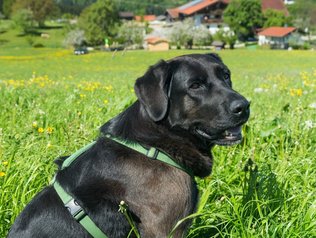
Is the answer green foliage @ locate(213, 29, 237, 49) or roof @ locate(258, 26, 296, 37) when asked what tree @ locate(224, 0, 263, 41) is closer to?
roof @ locate(258, 26, 296, 37)

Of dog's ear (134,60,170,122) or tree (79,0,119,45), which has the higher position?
dog's ear (134,60,170,122)

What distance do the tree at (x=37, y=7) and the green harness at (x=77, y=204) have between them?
276 ft

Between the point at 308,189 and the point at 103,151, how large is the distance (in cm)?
182

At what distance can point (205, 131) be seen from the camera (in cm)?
279

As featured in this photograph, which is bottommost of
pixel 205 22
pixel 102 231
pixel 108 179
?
pixel 205 22

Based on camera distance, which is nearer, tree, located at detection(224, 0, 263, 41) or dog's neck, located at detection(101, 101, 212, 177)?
dog's neck, located at detection(101, 101, 212, 177)

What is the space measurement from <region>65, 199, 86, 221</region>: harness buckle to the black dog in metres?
0.04

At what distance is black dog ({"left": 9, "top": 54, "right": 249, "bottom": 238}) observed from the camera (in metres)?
2.39

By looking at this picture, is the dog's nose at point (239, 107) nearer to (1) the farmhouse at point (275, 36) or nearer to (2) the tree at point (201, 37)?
(2) the tree at point (201, 37)

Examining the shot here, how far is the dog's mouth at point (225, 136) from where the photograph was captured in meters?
2.79

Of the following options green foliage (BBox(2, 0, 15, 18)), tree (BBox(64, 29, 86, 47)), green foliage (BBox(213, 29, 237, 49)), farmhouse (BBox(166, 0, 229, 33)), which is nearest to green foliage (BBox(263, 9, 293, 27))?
farmhouse (BBox(166, 0, 229, 33))

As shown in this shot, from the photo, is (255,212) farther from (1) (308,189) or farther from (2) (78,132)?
(2) (78,132)

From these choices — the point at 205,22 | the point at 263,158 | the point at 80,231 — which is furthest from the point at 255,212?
the point at 205,22

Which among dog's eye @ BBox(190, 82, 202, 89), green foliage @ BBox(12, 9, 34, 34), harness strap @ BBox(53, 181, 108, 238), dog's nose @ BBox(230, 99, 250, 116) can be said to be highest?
dog's eye @ BBox(190, 82, 202, 89)
